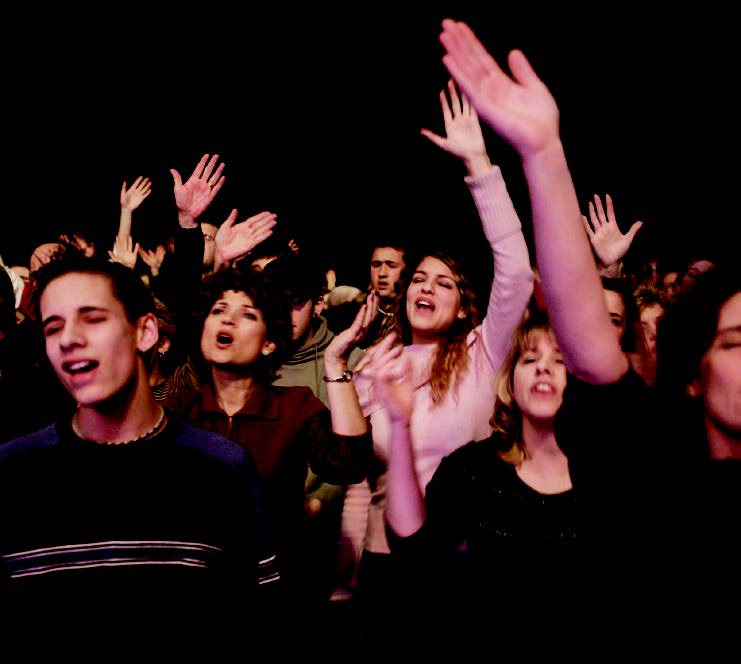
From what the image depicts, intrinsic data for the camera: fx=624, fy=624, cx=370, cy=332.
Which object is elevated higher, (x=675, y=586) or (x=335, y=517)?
(x=675, y=586)

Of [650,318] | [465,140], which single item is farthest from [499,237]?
[650,318]

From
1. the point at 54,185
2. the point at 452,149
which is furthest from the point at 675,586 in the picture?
the point at 54,185

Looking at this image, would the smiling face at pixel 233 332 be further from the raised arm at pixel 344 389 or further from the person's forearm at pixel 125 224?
the person's forearm at pixel 125 224

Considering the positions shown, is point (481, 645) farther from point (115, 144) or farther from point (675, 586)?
point (115, 144)

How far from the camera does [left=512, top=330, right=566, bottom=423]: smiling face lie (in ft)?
5.81

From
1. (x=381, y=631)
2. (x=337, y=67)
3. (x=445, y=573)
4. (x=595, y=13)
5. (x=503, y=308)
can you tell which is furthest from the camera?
(x=337, y=67)

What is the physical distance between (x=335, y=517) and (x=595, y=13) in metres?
4.62

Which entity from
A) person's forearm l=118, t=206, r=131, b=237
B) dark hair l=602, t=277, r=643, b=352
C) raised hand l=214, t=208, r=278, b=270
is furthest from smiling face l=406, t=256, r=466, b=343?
person's forearm l=118, t=206, r=131, b=237

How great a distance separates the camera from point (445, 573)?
1805 millimetres

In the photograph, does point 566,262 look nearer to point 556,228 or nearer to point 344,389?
point 556,228

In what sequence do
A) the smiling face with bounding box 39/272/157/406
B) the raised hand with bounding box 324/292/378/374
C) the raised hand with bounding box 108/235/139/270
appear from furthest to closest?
the raised hand with bounding box 108/235/139/270 < the raised hand with bounding box 324/292/378/374 < the smiling face with bounding box 39/272/157/406

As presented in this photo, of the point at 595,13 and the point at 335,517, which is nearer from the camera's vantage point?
the point at 335,517

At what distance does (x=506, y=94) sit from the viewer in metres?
1.12

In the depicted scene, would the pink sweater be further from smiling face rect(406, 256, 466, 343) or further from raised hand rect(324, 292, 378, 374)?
raised hand rect(324, 292, 378, 374)
